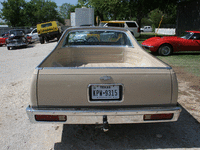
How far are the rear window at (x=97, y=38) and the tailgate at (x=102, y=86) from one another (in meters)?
2.03

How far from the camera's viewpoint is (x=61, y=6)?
115125 mm

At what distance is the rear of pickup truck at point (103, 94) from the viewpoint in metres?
2.36

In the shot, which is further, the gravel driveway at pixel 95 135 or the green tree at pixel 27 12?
the green tree at pixel 27 12

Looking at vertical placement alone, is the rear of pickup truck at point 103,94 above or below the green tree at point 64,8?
Result: below

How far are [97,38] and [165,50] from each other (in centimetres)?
662

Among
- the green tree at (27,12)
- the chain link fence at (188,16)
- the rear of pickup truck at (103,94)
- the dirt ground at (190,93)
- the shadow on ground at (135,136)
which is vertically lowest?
the shadow on ground at (135,136)

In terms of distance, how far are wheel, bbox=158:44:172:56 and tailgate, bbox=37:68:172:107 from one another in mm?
8162

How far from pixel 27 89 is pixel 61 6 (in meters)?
119

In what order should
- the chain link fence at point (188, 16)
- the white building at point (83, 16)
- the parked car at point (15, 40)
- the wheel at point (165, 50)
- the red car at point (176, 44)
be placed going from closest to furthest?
the red car at point (176, 44)
the wheel at point (165, 50)
the parked car at point (15, 40)
the chain link fence at point (188, 16)
the white building at point (83, 16)

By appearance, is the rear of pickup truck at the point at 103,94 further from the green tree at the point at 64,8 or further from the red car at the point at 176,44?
the green tree at the point at 64,8

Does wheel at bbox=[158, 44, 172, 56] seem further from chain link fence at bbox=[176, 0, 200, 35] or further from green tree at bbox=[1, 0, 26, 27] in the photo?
green tree at bbox=[1, 0, 26, 27]

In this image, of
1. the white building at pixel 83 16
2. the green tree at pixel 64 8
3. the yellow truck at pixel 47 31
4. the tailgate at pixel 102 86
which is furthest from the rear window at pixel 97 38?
the green tree at pixel 64 8

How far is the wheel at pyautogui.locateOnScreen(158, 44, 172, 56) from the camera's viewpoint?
33.1 ft

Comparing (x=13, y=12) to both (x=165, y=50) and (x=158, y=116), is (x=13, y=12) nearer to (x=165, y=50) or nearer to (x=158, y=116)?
(x=165, y=50)
